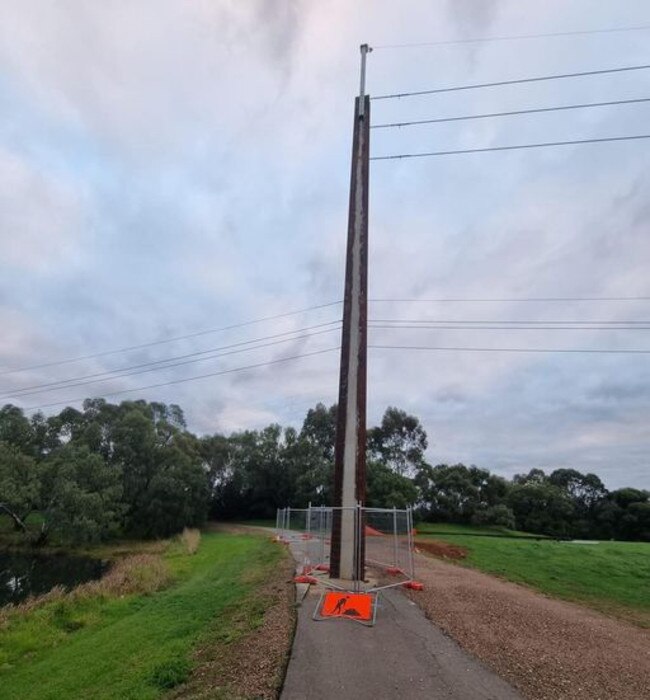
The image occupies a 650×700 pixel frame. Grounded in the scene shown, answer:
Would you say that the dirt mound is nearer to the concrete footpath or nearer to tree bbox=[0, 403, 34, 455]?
the concrete footpath

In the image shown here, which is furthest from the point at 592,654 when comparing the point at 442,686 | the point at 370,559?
the point at 370,559

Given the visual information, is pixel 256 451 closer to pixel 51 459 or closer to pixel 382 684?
pixel 51 459

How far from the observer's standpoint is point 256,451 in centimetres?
7462

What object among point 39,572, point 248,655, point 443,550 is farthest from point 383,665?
point 39,572

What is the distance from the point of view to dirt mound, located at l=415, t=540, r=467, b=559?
2731 centimetres

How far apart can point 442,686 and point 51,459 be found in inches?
1946

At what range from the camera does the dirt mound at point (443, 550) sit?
27.3 m

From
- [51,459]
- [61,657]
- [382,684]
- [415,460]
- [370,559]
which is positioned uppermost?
[415,460]

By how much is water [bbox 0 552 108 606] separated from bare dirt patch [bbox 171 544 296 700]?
807 inches

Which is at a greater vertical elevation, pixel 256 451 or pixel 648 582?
pixel 256 451

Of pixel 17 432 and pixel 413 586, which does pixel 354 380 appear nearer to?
pixel 413 586

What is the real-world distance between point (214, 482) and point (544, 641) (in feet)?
226

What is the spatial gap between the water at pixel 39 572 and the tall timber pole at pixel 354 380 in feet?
64.9

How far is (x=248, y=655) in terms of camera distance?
8742 millimetres
